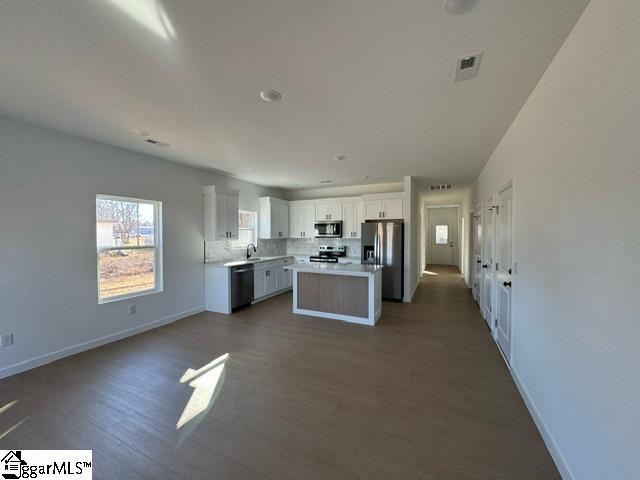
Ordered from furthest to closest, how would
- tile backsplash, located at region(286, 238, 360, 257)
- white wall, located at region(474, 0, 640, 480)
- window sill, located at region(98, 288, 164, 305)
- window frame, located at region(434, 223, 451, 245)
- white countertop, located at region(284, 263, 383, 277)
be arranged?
window frame, located at region(434, 223, 451, 245), tile backsplash, located at region(286, 238, 360, 257), white countertop, located at region(284, 263, 383, 277), window sill, located at region(98, 288, 164, 305), white wall, located at region(474, 0, 640, 480)

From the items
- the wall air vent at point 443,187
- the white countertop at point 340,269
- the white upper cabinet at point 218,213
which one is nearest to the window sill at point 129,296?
the white upper cabinet at point 218,213

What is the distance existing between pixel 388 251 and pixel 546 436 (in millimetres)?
4169

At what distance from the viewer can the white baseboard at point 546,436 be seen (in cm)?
158

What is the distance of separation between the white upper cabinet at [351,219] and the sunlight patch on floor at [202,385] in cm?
425

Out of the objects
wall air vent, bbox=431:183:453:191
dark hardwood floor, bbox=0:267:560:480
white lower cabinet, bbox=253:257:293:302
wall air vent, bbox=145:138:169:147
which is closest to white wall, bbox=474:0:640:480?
dark hardwood floor, bbox=0:267:560:480

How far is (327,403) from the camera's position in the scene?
7.63ft

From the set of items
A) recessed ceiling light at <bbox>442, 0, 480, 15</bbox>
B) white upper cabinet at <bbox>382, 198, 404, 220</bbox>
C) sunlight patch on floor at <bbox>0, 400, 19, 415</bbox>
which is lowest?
sunlight patch on floor at <bbox>0, 400, 19, 415</bbox>

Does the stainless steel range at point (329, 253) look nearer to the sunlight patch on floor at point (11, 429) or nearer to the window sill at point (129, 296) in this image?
the window sill at point (129, 296)

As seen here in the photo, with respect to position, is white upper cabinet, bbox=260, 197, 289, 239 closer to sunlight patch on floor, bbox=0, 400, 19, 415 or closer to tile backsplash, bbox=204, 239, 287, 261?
tile backsplash, bbox=204, 239, 287, 261

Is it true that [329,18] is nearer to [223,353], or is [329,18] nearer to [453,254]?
[223,353]

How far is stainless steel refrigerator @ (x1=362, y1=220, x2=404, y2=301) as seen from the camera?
5.78 metres

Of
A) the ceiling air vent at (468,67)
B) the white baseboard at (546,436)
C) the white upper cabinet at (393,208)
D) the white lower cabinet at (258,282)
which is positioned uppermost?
the ceiling air vent at (468,67)

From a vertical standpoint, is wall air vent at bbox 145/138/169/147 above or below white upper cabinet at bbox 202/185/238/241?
above

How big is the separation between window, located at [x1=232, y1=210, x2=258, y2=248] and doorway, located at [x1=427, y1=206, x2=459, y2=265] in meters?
8.53
